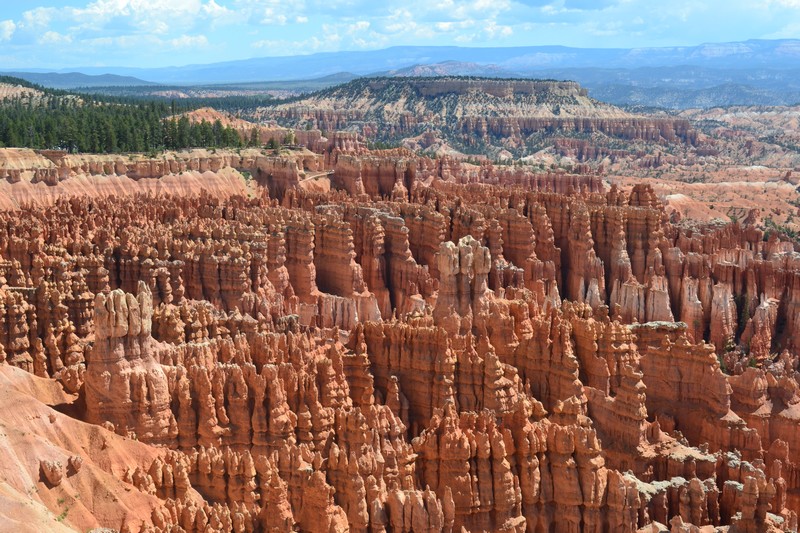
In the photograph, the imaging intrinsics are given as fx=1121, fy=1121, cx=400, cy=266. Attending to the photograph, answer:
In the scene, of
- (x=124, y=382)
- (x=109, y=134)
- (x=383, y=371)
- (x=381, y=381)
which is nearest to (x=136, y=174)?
(x=109, y=134)

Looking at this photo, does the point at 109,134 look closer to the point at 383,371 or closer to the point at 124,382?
the point at 383,371

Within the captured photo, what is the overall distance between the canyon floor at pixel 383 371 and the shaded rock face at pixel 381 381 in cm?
8

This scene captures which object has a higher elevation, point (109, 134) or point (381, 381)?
point (109, 134)

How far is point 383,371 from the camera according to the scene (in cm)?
3684

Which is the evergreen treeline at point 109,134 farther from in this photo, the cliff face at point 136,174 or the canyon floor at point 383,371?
the canyon floor at point 383,371

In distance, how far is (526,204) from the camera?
234ft

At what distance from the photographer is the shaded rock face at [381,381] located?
27.8 m

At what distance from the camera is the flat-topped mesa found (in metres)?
29.7

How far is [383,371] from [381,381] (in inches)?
15.0

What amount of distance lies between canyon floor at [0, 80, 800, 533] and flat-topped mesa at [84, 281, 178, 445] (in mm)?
64

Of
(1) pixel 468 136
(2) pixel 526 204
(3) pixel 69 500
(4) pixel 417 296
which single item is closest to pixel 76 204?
(4) pixel 417 296

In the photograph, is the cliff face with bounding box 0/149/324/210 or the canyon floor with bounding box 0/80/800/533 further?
the cliff face with bounding box 0/149/324/210

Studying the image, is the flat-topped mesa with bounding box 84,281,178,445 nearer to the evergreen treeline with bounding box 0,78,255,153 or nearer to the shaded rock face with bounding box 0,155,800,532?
the shaded rock face with bounding box 0,155,800,532

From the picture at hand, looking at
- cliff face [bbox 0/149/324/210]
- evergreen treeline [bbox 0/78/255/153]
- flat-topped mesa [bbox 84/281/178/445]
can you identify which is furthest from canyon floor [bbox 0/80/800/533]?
evergreen treeline [bbox 0/78/255/153]
